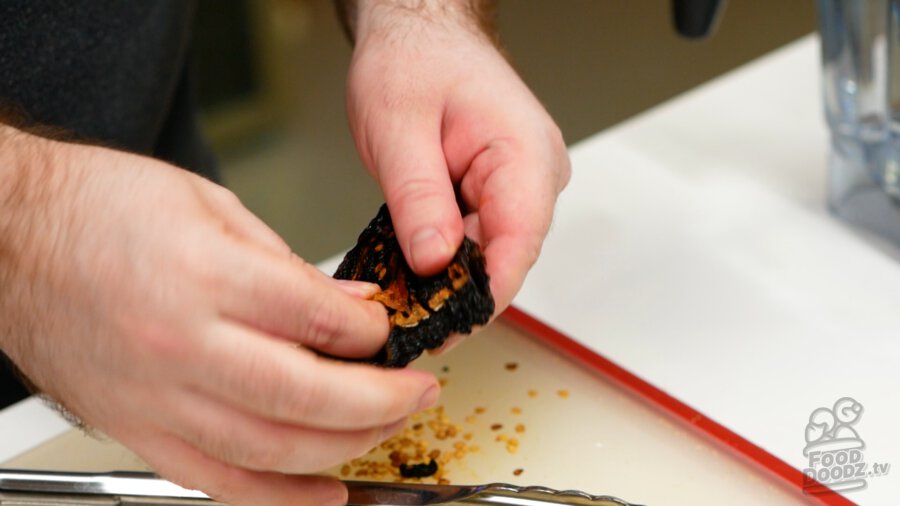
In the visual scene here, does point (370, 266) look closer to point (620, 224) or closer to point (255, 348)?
point (255, 348)

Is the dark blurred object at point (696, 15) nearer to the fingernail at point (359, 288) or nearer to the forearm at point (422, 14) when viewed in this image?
the forearm at point (422, 14)

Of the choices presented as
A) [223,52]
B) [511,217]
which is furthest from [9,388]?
[223,52]

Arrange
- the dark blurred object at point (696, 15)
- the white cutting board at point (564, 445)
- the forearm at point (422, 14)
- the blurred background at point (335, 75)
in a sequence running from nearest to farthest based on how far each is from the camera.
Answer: the white cutting board at point (564, 445) → the forearm at point (422, 14) → the dark blurred object at point (696, 15) → the blurred background at point (335, 75)

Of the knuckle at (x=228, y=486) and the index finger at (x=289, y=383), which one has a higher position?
the index finger at (x=289, y=383)

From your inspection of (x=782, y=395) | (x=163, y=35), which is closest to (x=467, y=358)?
(x=782, y=395)

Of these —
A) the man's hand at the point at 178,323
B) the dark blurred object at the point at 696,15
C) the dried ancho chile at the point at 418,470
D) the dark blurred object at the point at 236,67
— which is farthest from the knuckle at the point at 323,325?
the dark blurred object at the point at 236,67
